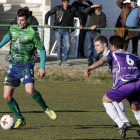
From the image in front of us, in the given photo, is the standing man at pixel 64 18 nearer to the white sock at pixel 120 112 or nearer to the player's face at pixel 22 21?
the player's face at pixel 22 21

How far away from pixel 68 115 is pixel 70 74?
14.4 feet

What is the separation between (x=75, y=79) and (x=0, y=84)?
2324 millimetres

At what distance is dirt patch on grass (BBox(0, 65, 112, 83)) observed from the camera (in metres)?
12.3

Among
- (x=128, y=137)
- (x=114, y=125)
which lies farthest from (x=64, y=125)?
(x=128, y=137)

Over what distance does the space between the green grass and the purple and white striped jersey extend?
0.88 m

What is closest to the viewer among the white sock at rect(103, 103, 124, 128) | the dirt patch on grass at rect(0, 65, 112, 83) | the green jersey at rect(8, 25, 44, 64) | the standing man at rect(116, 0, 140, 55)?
the white sock at rect(103, 103, 124, 128)

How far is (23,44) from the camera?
268 inches

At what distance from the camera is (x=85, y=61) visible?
523 inches

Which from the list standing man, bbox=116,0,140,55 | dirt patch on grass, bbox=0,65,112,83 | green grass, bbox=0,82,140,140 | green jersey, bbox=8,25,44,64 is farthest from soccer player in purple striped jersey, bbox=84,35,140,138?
dirt patch on grass, bbox=0,65,112,83

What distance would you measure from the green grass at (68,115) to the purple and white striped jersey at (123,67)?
88 cm

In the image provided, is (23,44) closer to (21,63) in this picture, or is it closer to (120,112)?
(21,63)

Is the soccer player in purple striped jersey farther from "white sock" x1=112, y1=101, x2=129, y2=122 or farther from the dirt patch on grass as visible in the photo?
the dirt patch on grass

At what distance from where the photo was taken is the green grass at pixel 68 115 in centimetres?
603

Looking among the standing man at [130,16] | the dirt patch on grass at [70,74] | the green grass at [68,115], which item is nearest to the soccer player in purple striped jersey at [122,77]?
the green grass at [68,115]
